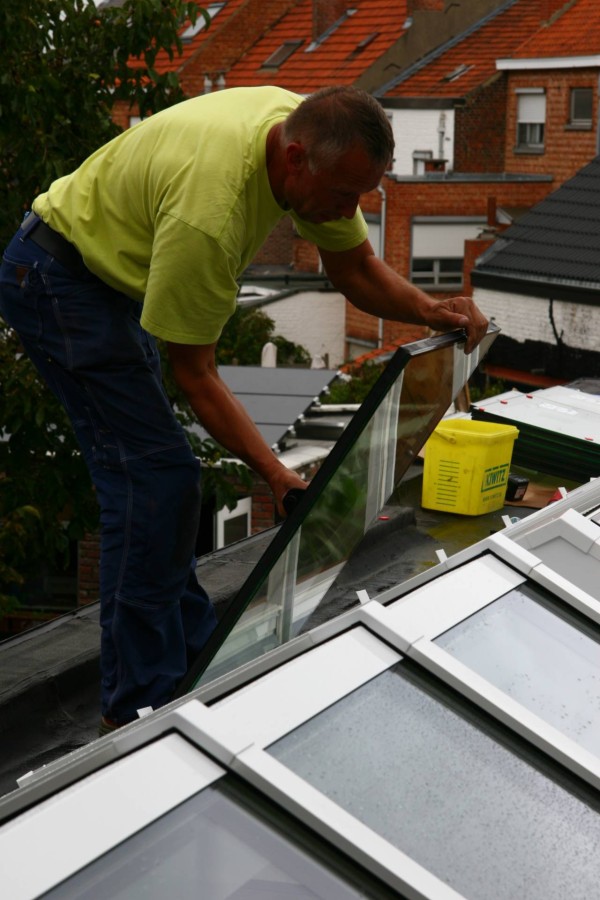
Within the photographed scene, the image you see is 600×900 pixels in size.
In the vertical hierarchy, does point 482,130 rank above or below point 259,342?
above

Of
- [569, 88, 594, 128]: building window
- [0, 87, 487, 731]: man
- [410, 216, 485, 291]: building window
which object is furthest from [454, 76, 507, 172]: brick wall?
[0, 87, 487, 731]: man

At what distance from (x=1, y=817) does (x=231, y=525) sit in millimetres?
12197

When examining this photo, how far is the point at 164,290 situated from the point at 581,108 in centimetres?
3030

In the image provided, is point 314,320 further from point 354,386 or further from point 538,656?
point 538,656

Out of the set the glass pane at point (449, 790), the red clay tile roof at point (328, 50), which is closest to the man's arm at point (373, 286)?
the glass pane at point (449, 790)

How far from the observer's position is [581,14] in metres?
30.8

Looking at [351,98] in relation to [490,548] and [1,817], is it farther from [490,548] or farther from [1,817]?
[1,817]

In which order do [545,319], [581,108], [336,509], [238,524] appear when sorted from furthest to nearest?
[581,108], [545,319], [238,524], [336,509]

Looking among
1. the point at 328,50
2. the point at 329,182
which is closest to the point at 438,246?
the point at 328,50

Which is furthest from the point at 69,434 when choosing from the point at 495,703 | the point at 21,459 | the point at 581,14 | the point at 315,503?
the point at 581,14

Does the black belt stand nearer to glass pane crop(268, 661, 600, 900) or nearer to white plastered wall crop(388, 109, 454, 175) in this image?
glass pane crop(268, 661, 600, 900)

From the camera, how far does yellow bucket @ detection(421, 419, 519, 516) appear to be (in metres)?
5.23

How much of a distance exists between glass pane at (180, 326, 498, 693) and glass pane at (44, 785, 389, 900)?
3.04 ft

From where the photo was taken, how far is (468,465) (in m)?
5.32
